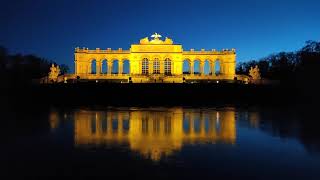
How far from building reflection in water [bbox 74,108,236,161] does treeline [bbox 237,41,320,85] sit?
3458cm

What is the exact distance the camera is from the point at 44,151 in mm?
15266

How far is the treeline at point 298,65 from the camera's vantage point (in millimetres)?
58250

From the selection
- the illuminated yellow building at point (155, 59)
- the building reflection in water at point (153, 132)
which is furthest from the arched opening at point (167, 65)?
the building reflection in water at point (153, 132)

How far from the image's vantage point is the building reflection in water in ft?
55.0

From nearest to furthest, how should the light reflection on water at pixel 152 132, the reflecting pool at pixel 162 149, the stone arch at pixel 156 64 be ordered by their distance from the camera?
the reflecting pool at pixel 162 149, the light reflection on water at pixel 152 132, the stone arch at pixel 156 64

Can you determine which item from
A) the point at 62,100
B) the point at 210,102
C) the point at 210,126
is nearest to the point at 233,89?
the point at 210,102

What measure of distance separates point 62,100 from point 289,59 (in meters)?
60.0

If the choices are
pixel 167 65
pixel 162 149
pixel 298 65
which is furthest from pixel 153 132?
pixel 167 65

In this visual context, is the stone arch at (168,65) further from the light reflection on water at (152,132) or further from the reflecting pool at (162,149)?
the reflecting pool at (162,149)

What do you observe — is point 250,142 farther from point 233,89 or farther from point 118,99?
point 233,89

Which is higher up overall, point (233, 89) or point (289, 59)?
point (289, 59)

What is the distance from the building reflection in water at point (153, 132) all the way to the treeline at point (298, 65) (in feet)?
113

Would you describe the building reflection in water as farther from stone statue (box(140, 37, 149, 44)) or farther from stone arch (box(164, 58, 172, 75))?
stone arch (box(164, 58, 172, 75))

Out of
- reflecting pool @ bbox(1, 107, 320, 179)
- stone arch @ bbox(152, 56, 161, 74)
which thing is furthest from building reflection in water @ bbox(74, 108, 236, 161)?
stone arch @ bbox(152, 56, 161, 74)
